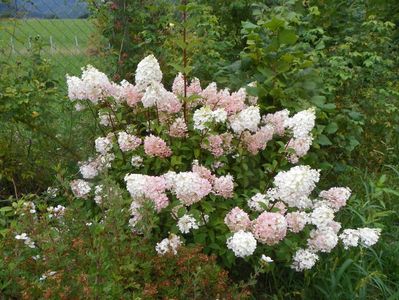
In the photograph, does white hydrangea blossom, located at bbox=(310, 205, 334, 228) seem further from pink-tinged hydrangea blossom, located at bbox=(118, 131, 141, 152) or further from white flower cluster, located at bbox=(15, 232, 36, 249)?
white flower cluster, located at bbox=(15, 232, 36, 249)

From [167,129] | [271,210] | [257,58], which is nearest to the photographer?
[271,210]

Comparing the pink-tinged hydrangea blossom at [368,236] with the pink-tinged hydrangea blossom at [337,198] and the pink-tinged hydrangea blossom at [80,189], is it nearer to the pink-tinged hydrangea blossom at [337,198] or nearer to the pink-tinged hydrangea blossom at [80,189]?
the pink-tinged hydrangea blossom at [337,198]

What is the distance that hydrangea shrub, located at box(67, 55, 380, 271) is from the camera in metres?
2.53

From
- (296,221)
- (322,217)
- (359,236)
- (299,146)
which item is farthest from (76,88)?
(359,236)

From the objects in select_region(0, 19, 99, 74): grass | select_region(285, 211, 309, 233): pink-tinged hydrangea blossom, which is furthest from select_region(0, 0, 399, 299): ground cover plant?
select_region(0, 19, 99, 74): grass

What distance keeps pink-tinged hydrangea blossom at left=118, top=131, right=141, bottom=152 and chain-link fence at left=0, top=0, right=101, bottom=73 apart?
1.35m

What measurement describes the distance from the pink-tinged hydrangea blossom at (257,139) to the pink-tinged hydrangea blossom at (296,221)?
0.42 meters

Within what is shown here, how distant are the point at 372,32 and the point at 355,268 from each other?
3.01 metres

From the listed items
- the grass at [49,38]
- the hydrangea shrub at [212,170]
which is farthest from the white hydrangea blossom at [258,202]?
the grass at [49,38]

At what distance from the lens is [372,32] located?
5297 mm

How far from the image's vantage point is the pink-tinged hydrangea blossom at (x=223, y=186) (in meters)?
2.68

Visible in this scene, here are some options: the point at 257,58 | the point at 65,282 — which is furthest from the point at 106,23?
the point at 65,282

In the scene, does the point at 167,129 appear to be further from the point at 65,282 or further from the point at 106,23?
the point at 106,23

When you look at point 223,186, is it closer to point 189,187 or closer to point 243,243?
point 189,187
